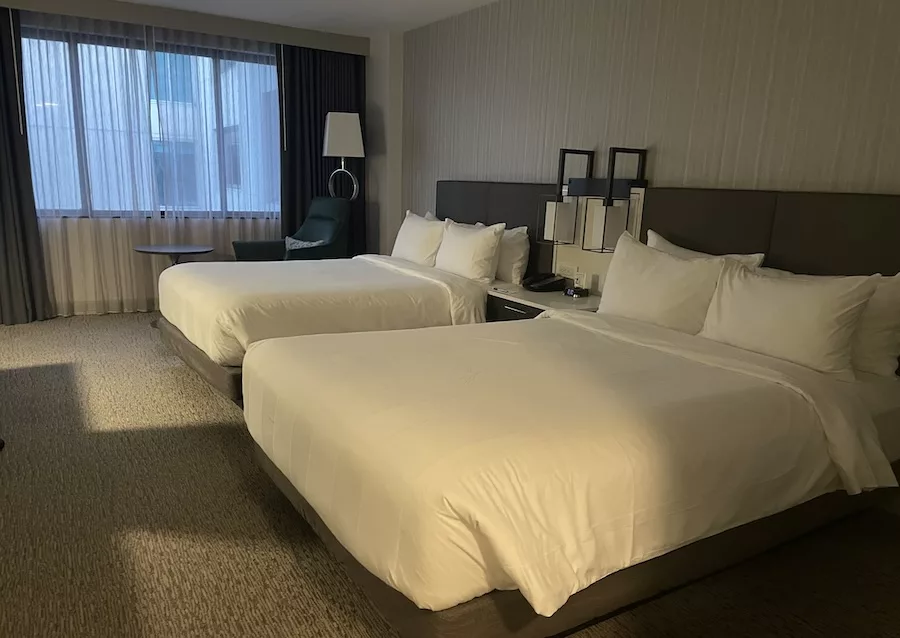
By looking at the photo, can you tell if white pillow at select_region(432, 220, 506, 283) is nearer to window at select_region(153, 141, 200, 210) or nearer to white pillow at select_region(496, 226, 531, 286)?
white pillow at select_region(496, 226, 531, 286)

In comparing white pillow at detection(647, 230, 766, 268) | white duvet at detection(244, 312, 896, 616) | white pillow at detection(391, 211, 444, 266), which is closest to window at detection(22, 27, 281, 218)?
white pillow at detection(391, 211, 444, 266)

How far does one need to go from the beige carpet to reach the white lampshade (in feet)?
10.2

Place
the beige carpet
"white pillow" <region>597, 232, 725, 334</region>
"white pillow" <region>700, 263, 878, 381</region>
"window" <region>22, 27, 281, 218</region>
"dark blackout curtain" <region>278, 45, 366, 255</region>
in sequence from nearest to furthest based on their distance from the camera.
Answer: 1. the beige carpet
2. "white pillow" <region>700, 263, 878, 381</region>
3. "white pillow" <region>597, 232, 725, 334</region>
4. "window" <region>22, 27, 281, 218</region>
5. "dark blackout curtain" <region>278, 45, 366, 255</region>

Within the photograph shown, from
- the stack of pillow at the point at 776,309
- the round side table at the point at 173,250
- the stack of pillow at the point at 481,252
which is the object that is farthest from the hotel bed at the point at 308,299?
the stack of pillow at the point at 776,309

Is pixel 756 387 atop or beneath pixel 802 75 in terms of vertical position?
beneath

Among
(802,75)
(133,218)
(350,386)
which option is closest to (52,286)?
(133,218)

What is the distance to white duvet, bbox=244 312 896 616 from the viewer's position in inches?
58.8

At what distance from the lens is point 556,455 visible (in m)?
1.60

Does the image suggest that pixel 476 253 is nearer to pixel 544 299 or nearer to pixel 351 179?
pixel 544 299

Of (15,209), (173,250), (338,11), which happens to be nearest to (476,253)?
(338,11)

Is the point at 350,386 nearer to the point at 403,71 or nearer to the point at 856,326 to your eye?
the point at 856,326

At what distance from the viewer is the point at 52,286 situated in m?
5.22

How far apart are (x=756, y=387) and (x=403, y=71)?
14.8 feet

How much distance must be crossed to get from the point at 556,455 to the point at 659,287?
1534 millimetres
